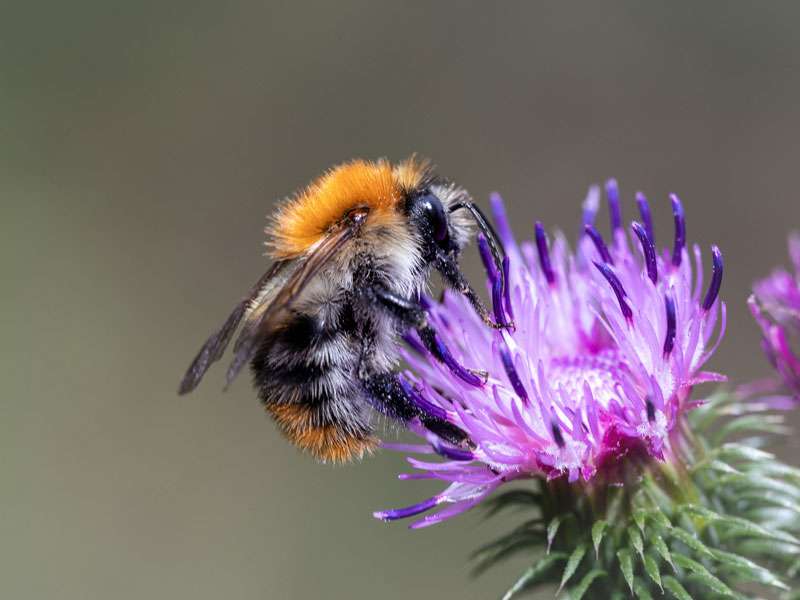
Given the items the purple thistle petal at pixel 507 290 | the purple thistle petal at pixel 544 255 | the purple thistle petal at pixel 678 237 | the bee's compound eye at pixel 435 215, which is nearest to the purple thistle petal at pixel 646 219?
the purple thistle petal at pixel 678 237

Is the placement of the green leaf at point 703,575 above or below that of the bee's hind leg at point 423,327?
below

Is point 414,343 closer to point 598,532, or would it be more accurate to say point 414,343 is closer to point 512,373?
point 512,373

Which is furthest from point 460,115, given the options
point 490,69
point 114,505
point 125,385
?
point 114,505

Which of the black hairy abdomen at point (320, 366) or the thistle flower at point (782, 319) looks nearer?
the black hairy abdomen at point (320, 366)

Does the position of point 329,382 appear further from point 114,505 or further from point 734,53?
point 734,53

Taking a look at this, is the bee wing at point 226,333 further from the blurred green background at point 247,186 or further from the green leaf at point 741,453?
the blurred green background at point 247,186

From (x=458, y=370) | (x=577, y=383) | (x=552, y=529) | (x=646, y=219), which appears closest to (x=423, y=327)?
(x=458, y=370)
